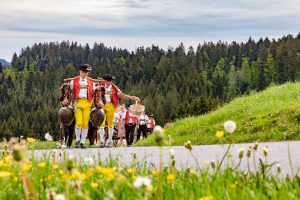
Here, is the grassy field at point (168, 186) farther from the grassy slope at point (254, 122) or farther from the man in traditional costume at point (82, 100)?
the man in traditional costume at point (82, 100)

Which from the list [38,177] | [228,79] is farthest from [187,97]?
[38,177]

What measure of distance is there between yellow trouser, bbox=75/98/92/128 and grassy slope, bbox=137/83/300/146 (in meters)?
2.82

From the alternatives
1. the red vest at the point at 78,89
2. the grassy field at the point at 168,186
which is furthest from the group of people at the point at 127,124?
the grassy field at the point at 168,186

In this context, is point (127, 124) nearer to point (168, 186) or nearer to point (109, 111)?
point (109, 111)

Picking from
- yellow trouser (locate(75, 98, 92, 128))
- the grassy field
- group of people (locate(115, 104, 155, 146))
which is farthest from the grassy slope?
the grassy field

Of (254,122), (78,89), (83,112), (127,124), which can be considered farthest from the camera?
(127,124)

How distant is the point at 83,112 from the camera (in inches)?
634

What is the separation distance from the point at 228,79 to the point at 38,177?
195074mm

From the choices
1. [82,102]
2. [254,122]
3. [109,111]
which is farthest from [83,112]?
[254,122]

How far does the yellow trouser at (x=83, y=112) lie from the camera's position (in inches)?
627

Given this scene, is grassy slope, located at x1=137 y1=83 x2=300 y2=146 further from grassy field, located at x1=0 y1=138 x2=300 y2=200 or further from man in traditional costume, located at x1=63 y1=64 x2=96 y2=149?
grassy field, located at x1=0 y1=138 x2=300 y2=200

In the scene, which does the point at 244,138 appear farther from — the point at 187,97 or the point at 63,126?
the point at 187,97

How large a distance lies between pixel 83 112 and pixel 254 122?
510 centimetres

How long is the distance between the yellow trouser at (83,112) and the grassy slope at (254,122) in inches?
111
